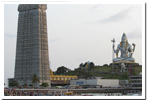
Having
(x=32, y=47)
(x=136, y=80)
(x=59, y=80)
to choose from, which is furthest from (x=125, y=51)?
(x=32, y=47)

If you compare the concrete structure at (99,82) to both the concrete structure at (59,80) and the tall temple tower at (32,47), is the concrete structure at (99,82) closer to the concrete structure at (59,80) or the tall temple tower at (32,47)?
the concrete structure at (59,80)

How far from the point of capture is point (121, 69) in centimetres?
6744

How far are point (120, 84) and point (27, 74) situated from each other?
17.9 meters

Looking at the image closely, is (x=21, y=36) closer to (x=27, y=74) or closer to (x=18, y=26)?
(x=18, y=26)

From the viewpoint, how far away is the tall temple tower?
53844mm

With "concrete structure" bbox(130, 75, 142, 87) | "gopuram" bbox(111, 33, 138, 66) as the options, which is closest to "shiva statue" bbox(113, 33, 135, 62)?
"gopuram" bbox(111, 33, 138, 66)

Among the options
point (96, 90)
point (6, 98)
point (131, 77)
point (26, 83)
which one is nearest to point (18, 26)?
point (26, 83)

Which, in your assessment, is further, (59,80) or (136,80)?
(59,80)

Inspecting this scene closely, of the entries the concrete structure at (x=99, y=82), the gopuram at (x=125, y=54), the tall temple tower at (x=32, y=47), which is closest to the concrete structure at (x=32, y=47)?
the tall temple tower at (x=32, y=47)

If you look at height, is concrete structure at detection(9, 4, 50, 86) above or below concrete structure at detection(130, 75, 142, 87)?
above

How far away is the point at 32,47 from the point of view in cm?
5453

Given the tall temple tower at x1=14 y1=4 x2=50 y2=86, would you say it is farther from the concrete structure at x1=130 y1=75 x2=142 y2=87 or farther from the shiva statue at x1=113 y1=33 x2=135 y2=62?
the shiva statue at x1=113 y1=33 x2=135 y2=62

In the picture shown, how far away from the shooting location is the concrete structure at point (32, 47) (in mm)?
53844

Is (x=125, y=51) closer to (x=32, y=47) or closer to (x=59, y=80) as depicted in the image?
(x=59, y=80)
